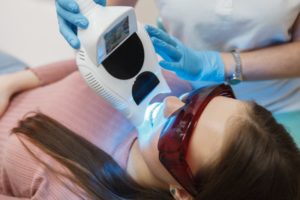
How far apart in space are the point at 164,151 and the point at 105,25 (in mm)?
259

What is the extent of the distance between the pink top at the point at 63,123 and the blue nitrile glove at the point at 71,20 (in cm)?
23

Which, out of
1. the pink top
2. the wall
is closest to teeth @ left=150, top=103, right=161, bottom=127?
the pink top

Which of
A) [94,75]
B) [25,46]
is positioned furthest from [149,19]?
[94,75]

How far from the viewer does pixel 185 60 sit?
0.93 metres

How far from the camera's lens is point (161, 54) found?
932 millimetres

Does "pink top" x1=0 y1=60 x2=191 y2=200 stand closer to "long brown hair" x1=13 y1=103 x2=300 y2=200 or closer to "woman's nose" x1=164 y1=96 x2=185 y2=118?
"woman's nose" x1=164 y1=96 x2=185 y2=118

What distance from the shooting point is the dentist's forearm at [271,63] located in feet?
3.34

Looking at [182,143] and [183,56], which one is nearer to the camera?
[182,143]

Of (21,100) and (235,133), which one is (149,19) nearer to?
(21,100)

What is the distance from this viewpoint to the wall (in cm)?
142

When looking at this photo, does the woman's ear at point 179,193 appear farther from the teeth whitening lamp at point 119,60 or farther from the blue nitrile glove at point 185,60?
the blue nitrile glove at point 185,60

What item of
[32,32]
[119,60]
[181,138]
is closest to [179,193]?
[181,138]

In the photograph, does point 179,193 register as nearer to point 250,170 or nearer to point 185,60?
point 250,170

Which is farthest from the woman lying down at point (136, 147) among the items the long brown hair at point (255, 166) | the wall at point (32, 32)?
the wall at point (32, 32)
